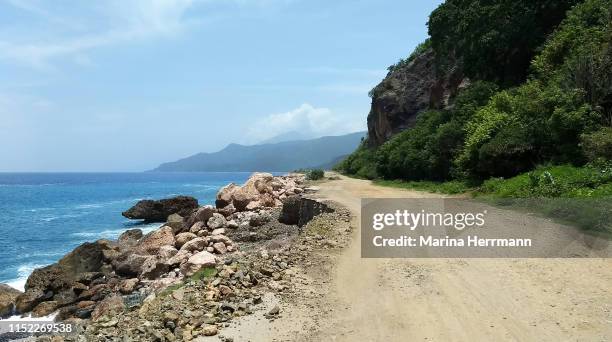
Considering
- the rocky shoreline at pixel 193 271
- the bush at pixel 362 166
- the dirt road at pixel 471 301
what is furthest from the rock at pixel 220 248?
the bush at pixel 362 166

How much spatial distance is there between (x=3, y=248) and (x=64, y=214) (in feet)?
65.5

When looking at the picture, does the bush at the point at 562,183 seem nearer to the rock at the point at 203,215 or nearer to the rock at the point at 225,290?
Result: the rock at the point at 225,290

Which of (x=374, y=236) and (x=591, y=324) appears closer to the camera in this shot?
(x=591, y=324)

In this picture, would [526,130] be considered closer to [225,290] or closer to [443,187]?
[443,187]

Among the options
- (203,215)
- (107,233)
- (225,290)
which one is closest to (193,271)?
(225,290)

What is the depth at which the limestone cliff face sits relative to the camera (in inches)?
1850

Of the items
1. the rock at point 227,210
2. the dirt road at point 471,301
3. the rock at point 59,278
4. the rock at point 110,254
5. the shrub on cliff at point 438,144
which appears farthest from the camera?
the shrub on cliff at point 438,144

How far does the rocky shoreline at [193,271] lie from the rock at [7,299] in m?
0.03

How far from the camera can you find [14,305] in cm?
1622

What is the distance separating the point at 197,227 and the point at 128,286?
19.0 feet

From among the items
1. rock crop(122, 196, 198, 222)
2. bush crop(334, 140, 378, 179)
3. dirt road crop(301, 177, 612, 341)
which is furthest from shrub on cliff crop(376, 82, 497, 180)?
rock crop(122, 196, 198, 222)

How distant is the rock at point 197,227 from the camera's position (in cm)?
2160

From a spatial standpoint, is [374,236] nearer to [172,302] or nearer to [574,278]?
[574,278]

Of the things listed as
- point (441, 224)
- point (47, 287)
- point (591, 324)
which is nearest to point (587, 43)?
point (441, 224)
